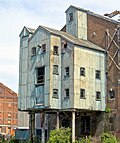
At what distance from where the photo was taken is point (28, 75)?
133 ft

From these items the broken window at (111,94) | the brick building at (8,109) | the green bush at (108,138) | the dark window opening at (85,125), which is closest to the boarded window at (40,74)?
the dark window opening at (85,125)

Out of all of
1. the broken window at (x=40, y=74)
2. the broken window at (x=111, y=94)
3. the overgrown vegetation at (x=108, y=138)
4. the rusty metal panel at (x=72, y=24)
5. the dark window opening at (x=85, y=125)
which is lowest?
the overgrown vegetation at (x=108, y=138)

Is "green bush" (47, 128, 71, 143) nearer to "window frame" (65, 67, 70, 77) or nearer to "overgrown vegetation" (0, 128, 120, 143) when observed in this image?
"overgrown vegetation" (0, 128, 120, 143)

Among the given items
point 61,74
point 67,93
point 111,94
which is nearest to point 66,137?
point 67,93

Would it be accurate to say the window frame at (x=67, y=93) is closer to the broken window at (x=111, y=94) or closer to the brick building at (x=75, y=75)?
the brick building at (x=75, y=75)

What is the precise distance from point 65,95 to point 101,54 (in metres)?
6.43

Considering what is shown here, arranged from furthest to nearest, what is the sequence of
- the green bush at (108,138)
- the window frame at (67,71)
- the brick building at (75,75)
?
the window frame at (67,71)
the brick building at (75,75)
the green bush at (108,138)

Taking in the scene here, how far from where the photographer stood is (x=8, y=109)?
339 ft

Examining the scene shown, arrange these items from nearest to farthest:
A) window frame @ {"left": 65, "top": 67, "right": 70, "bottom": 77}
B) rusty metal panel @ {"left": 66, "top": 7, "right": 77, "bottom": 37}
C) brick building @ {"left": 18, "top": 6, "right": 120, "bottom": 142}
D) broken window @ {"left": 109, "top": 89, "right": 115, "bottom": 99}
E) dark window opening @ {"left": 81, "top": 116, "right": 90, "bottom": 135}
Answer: brick building @ {"left": 18, "top": 6, "right": 120, "bottom": 142}, window frame @ {"left": 65, "top": 67, "right": 70, "bottom": 77}, broken window @ {"left": 109, "top": 89, "right": 115, "bottom": 99}, dark window opening @ {"left": 81, "top": 116, "right": 90, "bottom": 135}, rusty metal panel @ {"left": 66, "top": 7, "right": 77, "bottom": 37}

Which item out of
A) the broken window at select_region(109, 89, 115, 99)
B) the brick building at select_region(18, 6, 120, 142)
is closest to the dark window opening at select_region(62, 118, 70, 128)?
the brick building at select_region(18, 6, 120, 142)

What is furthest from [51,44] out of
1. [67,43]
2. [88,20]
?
[88,20]

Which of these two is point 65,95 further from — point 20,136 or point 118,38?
point 20,136

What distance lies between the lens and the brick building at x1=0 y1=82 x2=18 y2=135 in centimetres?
10100

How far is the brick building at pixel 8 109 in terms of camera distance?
10100 centimetres
